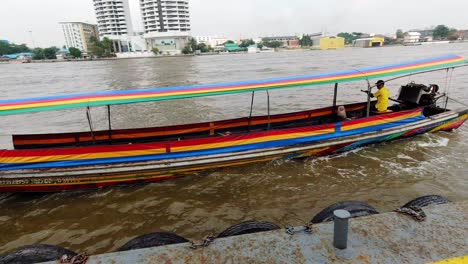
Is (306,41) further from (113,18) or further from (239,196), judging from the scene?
(239,196)

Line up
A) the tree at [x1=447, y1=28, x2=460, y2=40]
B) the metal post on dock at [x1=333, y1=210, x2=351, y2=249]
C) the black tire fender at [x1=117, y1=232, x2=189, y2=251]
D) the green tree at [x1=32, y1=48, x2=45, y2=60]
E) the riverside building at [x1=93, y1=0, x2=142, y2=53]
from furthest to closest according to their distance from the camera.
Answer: the tree at [x1=447, y1=28, x2=460, y2=40] < the riverside building at [x1=93, y1=0, x2=142, y2=53] < the green tree at [x1=32, y1=48, x2=45, y2=60] < the black tire fender at [x1=117, y1=232, x2=189, y2=251] < the metal post on dock at [x1=333, y1=210, x2=351, y2=249]

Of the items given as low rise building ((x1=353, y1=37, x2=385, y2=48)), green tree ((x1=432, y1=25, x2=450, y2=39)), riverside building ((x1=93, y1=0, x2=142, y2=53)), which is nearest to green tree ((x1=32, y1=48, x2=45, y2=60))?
riverside building ((x1=93, y1=0, x2=142, y2=53))

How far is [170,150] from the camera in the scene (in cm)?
651

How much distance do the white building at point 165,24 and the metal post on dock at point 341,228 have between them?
11262 centimetres

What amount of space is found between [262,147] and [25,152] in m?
5.23

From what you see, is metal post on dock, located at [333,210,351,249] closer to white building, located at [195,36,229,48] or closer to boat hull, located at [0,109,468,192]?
boat hull, located at [0,109,468,192]

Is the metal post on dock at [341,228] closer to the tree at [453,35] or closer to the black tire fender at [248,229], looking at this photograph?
the black tire fender at [248,229]

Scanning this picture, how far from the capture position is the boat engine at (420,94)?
962 centimetres

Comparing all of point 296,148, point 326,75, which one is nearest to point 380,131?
point 326,75

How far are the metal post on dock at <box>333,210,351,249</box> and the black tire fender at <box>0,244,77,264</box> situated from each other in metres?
2.51

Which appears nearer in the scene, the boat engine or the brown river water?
the brown river water

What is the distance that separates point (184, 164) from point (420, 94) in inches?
328

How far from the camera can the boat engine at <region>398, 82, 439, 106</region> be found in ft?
31.6

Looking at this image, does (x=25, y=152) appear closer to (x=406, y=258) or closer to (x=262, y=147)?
(x=262, y=147)
